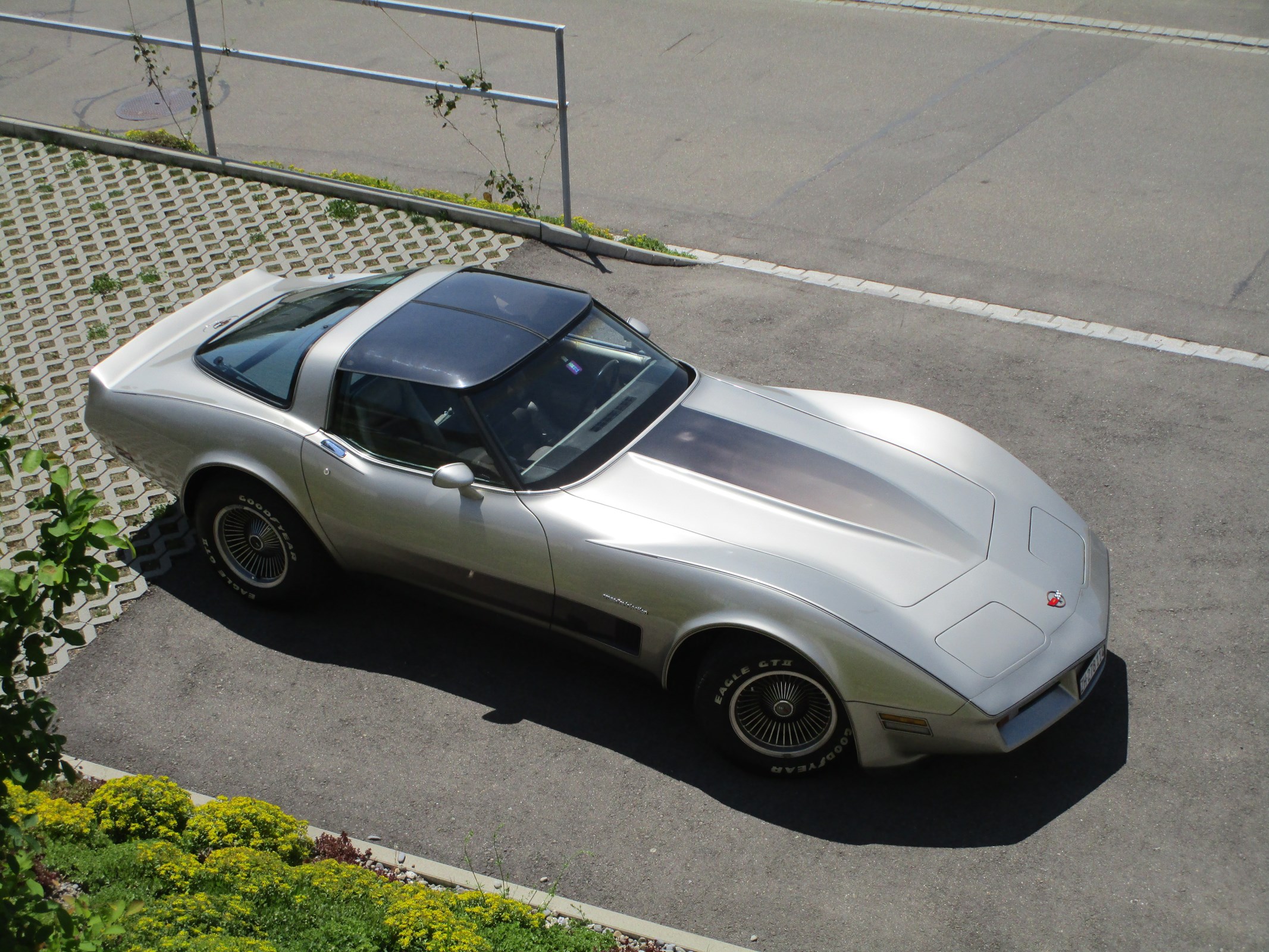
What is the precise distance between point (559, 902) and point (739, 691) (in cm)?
112

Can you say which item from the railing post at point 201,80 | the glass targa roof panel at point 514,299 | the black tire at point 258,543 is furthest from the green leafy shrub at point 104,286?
the glass targa roof panel at point 514,299

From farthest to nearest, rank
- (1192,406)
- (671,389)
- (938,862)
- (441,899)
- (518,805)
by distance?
(1192,406) < (671,389) < (518,805) < (938,862) < (441,899)

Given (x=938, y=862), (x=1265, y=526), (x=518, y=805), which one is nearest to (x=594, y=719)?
(x=518, y=805)

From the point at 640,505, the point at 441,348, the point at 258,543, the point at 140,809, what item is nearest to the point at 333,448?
the point at 441,348

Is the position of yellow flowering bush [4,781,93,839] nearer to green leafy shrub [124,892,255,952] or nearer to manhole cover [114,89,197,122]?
green leafy shrub [124,892,255,952]

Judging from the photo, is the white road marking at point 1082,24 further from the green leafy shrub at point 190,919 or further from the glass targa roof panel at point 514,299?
the green leafy shrub at point 190,919

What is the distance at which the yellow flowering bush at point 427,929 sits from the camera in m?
4.17

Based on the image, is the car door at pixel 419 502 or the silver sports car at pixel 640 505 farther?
the car door at pixel 419 502

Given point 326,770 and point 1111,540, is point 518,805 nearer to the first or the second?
point 326,770

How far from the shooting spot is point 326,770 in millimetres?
5414

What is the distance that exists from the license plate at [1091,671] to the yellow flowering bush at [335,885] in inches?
115

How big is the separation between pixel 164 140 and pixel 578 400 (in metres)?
7.73

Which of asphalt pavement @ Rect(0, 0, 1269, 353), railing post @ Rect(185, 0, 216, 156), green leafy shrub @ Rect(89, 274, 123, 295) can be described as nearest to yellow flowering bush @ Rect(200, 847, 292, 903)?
green leafy shrub @ Rect(89, 274, 123, 295)

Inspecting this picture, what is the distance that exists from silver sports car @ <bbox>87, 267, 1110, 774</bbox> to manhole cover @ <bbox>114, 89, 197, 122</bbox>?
702 cm
